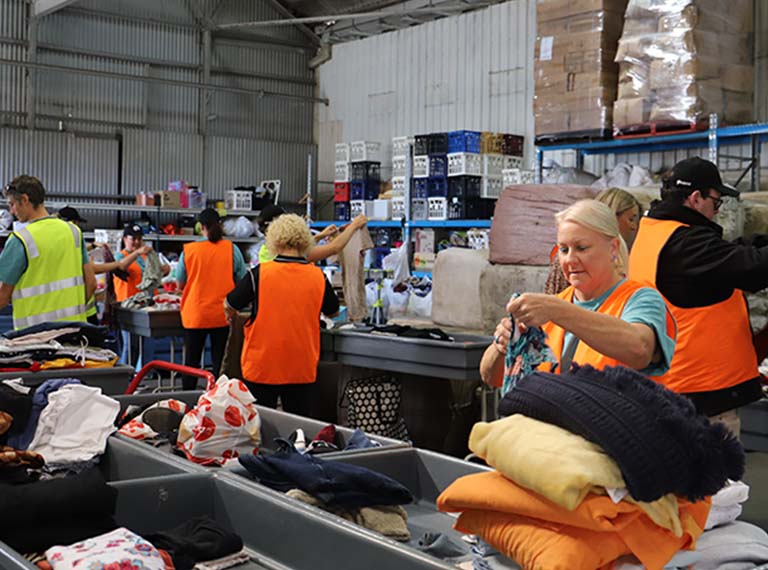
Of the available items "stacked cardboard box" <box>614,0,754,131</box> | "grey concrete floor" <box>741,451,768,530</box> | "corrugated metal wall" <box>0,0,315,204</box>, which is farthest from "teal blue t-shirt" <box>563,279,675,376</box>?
"corrugated metal wall" <box>0,0,315,204</box>

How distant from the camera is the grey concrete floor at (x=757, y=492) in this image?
5.05 meters

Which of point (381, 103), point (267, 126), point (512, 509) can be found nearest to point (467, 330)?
Answer: point (512, 509)

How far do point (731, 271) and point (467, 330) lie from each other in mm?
3755

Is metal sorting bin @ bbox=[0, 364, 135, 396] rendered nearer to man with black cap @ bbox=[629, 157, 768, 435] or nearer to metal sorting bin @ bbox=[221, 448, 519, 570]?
metal sorting bin @ bbox=[221, 448, 519, 570]

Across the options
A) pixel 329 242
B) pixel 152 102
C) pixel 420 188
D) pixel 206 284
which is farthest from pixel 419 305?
pixel 152 102

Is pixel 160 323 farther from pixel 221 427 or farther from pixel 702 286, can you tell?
pixel 702 286

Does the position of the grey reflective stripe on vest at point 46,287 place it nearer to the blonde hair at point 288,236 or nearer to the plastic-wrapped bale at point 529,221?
the blonde hair at point 288,236

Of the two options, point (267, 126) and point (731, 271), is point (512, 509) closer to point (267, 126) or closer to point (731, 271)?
point (731, 271)

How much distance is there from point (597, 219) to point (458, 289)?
4.49 metres

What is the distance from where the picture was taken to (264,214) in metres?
6.60

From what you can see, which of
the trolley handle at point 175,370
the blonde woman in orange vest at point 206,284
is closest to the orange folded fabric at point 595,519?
the trolley handle at point 175,370

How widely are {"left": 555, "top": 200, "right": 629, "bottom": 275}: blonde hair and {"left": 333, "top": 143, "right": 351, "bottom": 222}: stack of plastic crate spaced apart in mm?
11958

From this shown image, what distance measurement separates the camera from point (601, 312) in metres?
2.36

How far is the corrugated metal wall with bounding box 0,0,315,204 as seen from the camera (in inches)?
562
